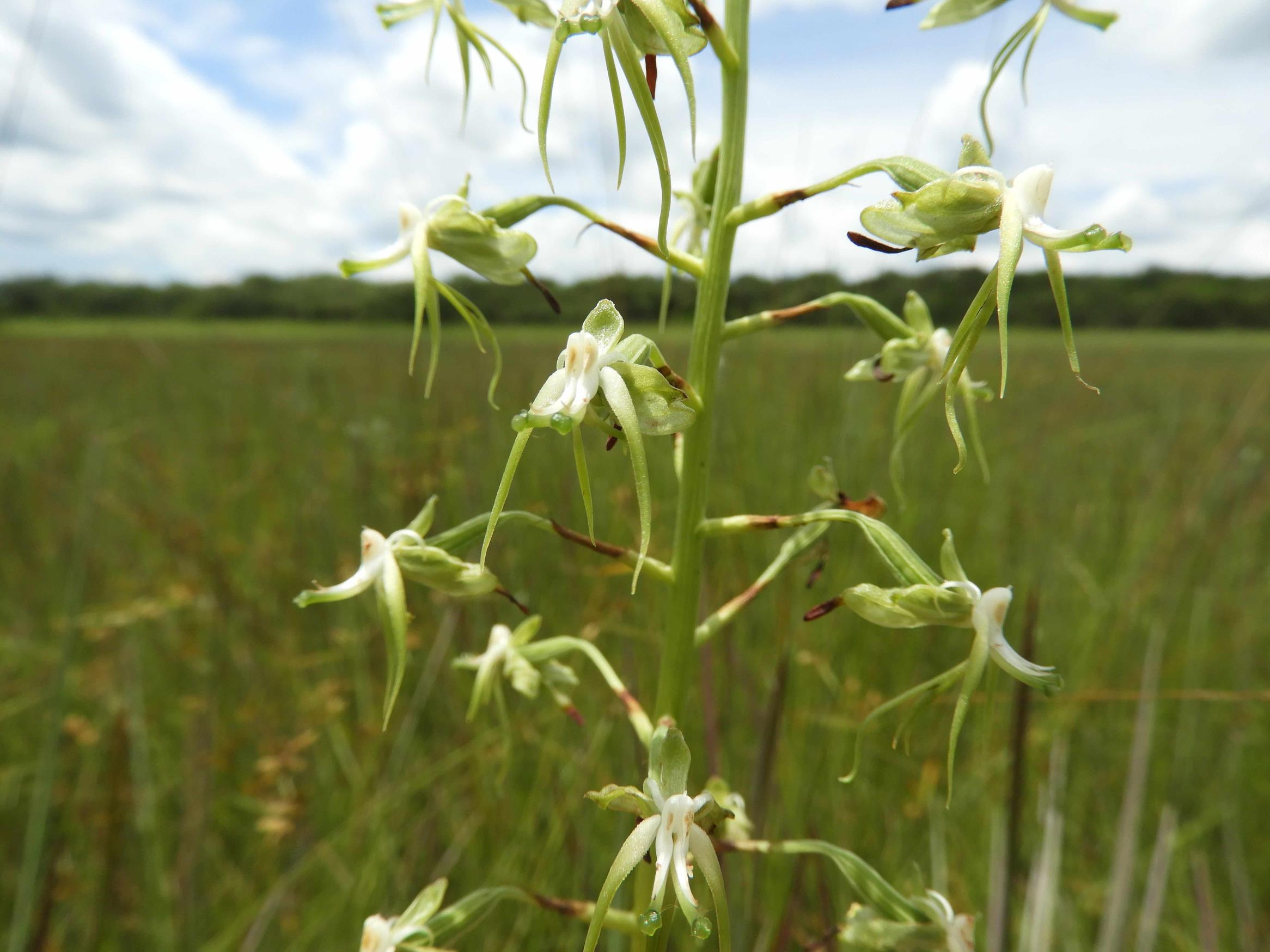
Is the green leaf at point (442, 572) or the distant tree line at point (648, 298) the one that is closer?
the green leaf at point (442, 572)

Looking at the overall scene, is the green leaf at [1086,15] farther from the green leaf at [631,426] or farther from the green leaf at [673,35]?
the green leaf at [631,426]

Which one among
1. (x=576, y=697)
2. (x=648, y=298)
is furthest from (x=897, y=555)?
(x=648, y=298)

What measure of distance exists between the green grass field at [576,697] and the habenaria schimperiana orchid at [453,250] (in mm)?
690

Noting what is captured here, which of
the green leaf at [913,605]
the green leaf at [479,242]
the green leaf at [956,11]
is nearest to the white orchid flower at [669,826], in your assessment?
the green leaf at [913,605]

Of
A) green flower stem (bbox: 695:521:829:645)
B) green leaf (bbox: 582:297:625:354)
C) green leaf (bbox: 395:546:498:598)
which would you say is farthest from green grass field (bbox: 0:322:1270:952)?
green leaf (bbox: 582:297:625:354)

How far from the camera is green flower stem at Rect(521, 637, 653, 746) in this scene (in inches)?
44.7

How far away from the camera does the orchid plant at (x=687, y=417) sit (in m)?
0.87

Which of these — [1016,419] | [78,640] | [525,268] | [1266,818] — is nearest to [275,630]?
[78,640]

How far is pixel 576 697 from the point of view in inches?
86.4

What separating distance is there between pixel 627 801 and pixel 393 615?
1.40 ft

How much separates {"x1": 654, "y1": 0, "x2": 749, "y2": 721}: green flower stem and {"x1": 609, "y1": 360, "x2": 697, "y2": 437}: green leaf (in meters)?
0.16

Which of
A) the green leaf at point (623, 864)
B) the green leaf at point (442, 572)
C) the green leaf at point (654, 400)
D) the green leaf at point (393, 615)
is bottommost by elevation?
the green leaf at point (623, 864)

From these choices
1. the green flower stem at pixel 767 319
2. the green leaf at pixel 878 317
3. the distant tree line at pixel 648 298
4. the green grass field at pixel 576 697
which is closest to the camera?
the green flower stem at pixel 767 319

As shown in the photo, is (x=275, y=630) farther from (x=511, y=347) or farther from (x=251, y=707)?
(x=511, y=347)
